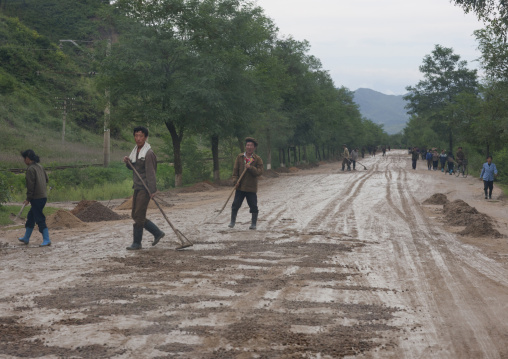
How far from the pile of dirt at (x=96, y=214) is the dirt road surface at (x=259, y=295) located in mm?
2533

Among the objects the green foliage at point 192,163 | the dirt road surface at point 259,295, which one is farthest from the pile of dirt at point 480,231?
the green foliage at point 192,163

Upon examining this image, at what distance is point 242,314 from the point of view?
5566 millimetres

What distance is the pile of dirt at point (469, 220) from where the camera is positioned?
11758 mm

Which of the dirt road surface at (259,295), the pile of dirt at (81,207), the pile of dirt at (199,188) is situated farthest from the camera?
the pile of dirt at (199,188)

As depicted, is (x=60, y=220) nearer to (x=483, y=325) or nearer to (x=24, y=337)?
(x=24, y=337)

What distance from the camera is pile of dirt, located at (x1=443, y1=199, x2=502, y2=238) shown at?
11758 millimetres

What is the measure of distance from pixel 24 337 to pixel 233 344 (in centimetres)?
181

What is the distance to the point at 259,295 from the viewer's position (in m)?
6.35

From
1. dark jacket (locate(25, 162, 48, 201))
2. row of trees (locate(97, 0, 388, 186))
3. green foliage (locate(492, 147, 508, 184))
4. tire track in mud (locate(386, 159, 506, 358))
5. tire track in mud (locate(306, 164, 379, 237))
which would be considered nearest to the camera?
tire track in mud (locate(386, 159, 506, 358))

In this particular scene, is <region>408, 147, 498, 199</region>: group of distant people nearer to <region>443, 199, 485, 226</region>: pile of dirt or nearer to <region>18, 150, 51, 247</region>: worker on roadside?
<region>443, 199, 485, 226</region>: pile of dirt

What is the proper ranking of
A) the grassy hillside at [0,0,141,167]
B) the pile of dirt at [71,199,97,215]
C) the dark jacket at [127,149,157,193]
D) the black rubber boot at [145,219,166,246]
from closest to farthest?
the dark jacket at [127,149,157,193]
the black rubber boot at [145,219,166,246]
the pile of dirt at [71,199,97,215]
the grassy hillside at [0,0,141,167]

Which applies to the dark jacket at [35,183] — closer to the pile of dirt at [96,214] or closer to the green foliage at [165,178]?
the pile of dirt at [96,214]

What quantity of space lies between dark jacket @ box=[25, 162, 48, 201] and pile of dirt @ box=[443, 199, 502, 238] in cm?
850

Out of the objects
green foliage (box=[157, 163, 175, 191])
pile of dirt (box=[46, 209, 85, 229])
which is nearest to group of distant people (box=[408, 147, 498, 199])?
pile of dirt (box=[46, 209, 85, 229])
